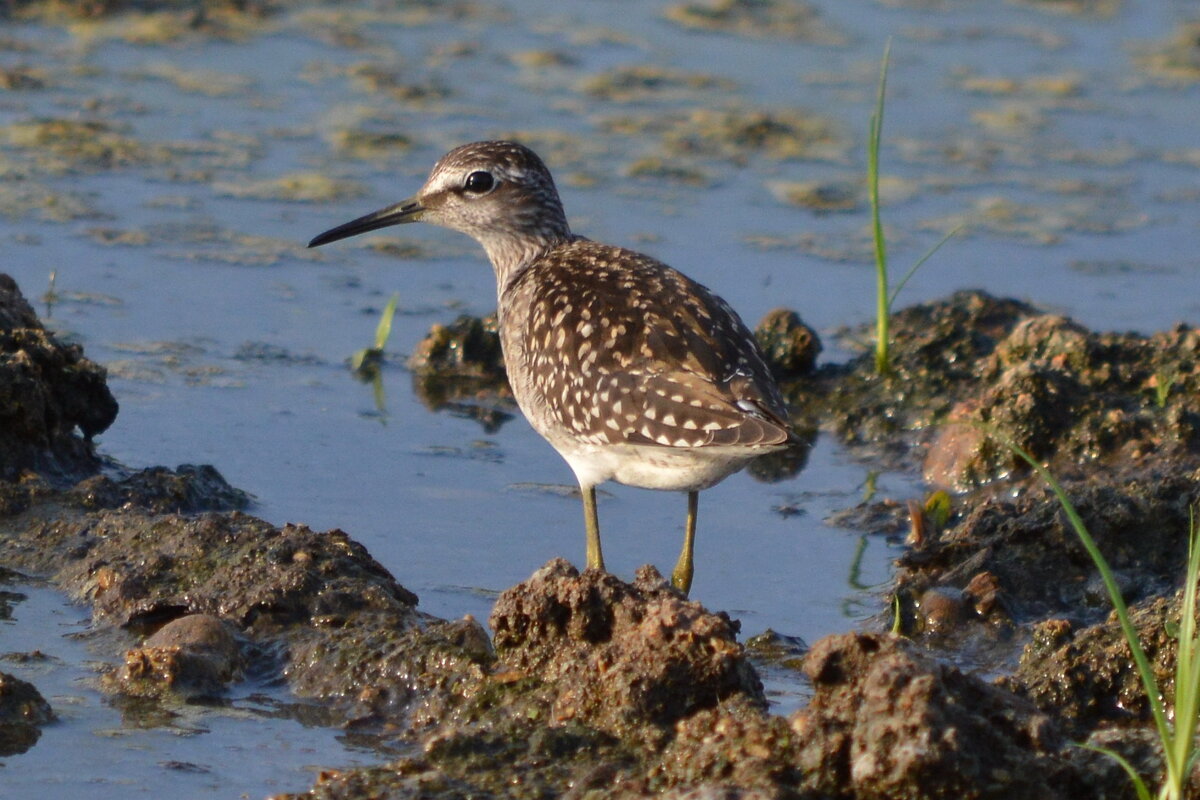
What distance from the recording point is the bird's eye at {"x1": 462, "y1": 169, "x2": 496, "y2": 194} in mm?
7090

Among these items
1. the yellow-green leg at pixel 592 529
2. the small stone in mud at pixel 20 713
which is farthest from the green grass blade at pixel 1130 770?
the small stone in mud at pixel 20 713

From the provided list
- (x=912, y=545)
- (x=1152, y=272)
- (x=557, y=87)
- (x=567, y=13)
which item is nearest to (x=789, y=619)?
(x=912, y=545)

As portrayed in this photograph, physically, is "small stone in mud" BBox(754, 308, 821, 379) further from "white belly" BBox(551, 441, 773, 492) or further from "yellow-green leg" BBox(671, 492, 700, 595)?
"white belly" BBox(551, 441, 773, 492)

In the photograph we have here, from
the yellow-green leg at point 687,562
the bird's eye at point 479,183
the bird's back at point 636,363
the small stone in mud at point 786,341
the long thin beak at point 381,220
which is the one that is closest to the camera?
the bird's back at point 636,363

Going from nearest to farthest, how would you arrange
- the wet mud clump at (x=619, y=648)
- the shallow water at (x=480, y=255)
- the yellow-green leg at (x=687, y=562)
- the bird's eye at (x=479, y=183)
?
the wet mud clump at (x=619, y=648) → the yellow-green leg at (x=687, y=562) → the shallow water at (x=480, y=255) → the bird's eye at (x=479, y=183)

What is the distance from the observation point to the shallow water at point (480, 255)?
6293 millimetres

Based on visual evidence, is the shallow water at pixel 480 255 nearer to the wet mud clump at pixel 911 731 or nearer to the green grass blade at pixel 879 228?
the green grass blade at pixel 879 228

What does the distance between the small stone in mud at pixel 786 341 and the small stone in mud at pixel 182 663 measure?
3.42 m

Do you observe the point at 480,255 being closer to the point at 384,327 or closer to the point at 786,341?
the point at 384,327

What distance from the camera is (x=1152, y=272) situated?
9.34 metres

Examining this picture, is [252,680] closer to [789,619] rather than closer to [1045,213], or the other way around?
[789,619]

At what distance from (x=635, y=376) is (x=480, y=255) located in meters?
3.98

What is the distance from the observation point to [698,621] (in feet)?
13.7

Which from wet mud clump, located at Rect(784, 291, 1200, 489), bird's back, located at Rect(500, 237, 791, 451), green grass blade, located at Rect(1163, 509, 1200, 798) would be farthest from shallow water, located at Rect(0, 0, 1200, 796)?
green grass blade, located at Rect(1163, 509, 1200, 798)
